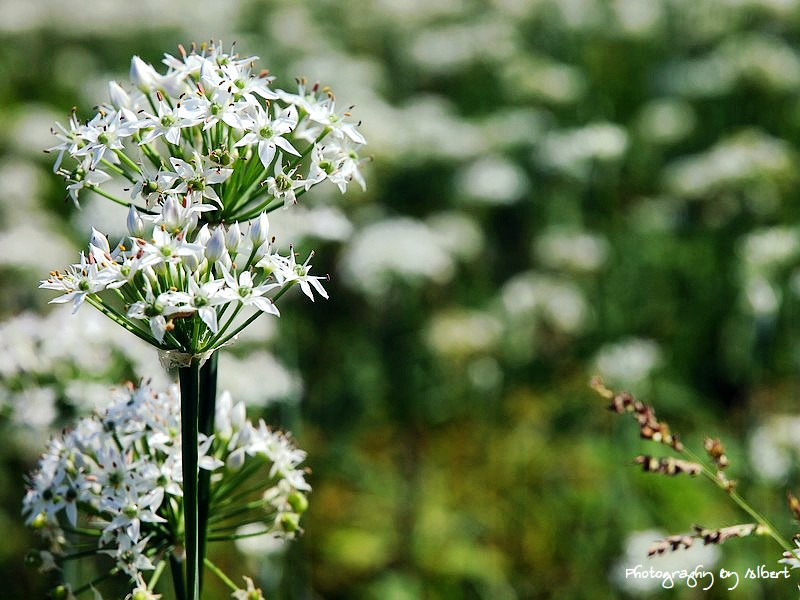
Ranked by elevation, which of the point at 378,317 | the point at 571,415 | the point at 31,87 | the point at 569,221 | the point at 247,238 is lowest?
the point at 247,238

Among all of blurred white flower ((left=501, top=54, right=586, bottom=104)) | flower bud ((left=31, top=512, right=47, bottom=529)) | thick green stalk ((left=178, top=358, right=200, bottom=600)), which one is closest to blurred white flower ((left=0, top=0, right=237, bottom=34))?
blurred white flower ((left=501, top=54, right=586, bottom=104))

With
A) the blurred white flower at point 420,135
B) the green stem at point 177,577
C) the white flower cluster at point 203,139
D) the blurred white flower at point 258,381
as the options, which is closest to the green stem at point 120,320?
the white flower cluster at point 203,139

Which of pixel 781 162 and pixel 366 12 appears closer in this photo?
pixel 781 162

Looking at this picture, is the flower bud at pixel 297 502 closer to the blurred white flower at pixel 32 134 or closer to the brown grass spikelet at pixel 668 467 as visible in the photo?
the brown grass spikelet at pixel 668 467

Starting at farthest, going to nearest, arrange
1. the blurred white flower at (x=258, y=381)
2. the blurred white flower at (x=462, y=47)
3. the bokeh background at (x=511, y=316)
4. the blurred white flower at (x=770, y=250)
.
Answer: the blurred white flower at (x=462, y=47)
the blurred white flower at (x=770, y=250)
the bokeh background at (x=511, y=316)
the blurred white flower at (x=258, y=381)

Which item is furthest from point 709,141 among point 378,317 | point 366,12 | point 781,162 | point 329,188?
point 366,12

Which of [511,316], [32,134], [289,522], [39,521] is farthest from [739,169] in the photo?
[32,134]

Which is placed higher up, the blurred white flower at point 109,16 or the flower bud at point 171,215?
the blurred white flower at point 109,16

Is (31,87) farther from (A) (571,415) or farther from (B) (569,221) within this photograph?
(A) (571,415)
